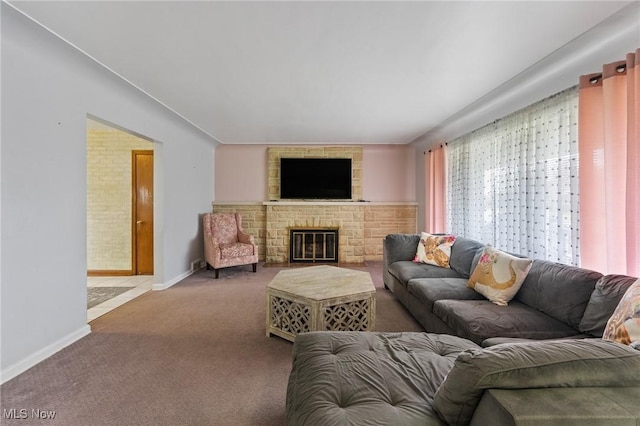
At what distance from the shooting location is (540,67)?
238 cm

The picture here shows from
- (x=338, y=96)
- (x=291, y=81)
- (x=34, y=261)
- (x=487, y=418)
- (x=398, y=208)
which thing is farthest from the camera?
(x=398, y=208)

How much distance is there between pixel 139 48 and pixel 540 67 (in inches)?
130

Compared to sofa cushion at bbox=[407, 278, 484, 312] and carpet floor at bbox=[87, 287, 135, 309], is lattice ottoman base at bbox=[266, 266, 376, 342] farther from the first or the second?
carpet floor at bbox=[87, 287, 135, 309]

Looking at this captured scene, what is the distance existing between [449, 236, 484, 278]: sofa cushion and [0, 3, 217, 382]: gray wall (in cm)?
372

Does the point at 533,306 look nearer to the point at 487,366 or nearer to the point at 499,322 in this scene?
the point at 499,322

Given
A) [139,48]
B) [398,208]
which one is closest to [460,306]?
[139,48]

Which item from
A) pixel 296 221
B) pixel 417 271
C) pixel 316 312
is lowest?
pixel 316 312

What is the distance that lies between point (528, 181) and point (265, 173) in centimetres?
438

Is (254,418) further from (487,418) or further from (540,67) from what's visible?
(540,67)

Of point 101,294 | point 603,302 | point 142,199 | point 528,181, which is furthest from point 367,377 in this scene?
point 142,199

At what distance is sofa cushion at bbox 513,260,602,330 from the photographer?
1.73 meters

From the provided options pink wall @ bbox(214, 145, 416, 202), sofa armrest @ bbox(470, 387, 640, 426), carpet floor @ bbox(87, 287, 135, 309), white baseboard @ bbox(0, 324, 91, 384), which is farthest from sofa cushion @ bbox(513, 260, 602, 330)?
carpet floor @ bbox(87, 287, 135, 309)

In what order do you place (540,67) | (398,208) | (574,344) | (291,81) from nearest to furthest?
1. (574,344)
2. (540,67)
3. (291,81)
4. (398,208)

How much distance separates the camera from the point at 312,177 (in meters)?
5.52
